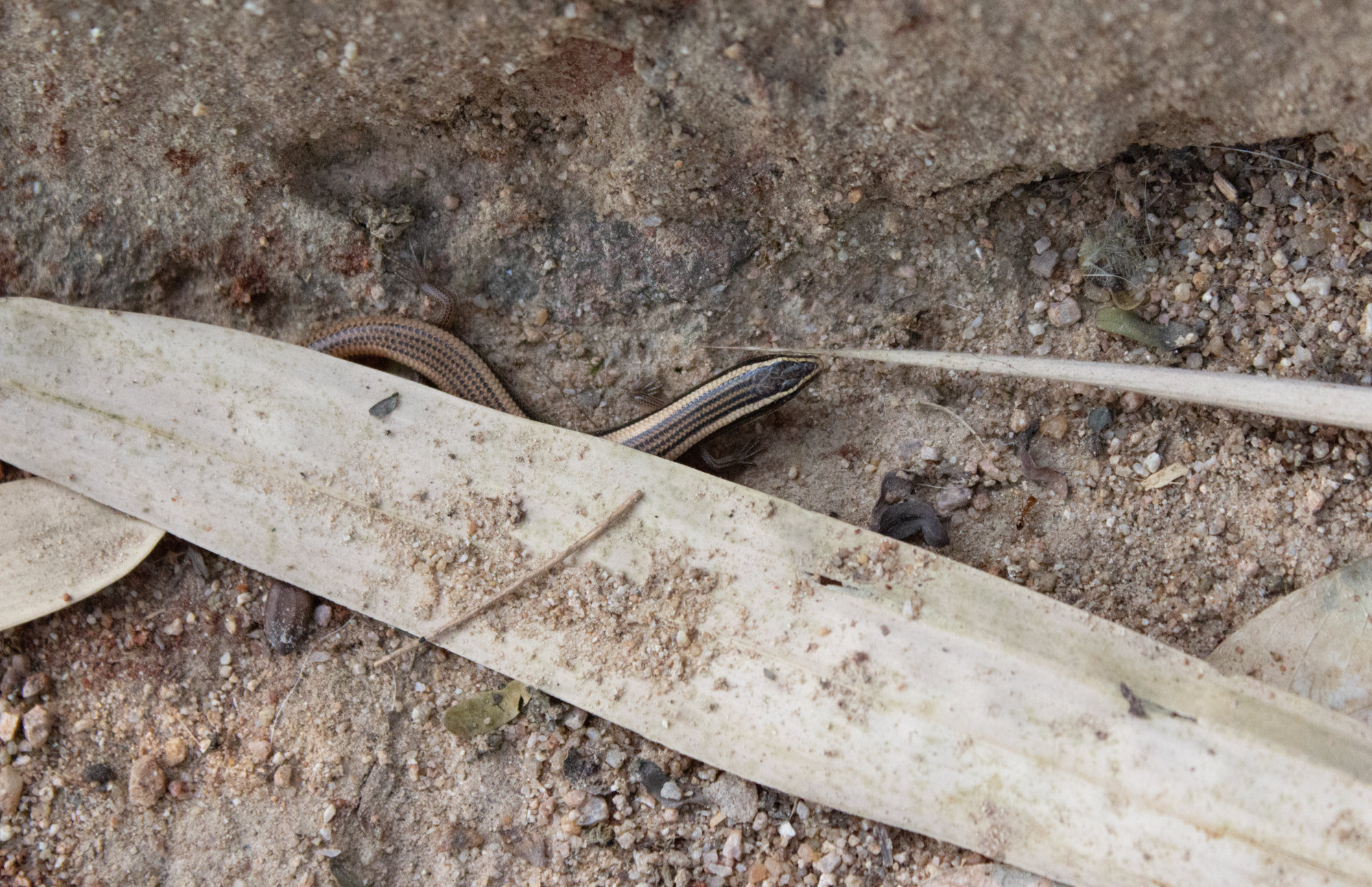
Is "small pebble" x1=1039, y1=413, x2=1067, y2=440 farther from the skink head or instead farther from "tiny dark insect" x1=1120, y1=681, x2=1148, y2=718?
"tiny dark insect" x1=1120, y1=681, x2=1148, y2=718

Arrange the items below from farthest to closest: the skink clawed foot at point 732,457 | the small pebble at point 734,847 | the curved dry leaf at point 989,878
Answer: the skink clawed foot at point 732,457 → the small pebble at point 734,847 → the curved dry leaf at point 989,878

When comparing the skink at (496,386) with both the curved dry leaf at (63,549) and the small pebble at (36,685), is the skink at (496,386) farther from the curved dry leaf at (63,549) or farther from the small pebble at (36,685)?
the small pebble at (36,685)

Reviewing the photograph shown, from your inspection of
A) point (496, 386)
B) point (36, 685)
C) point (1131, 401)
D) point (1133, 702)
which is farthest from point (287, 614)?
point (1131, 401)

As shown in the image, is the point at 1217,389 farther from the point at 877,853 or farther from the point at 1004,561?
the point at 877,853

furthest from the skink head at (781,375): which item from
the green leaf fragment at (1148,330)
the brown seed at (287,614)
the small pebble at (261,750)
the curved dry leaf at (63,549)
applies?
the curved dry leaf at (63,549)

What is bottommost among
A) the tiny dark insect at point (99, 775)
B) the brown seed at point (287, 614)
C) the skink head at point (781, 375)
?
the tiny dark insect at point (99, 775)

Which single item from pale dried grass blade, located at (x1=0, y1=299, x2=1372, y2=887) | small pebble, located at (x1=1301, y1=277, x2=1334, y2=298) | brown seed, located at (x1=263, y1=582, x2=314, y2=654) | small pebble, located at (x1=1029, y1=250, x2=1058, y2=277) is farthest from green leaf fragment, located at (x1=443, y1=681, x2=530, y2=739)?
small pebble, located at (x1=1301, y1=277, x2=1334, y2=298)
